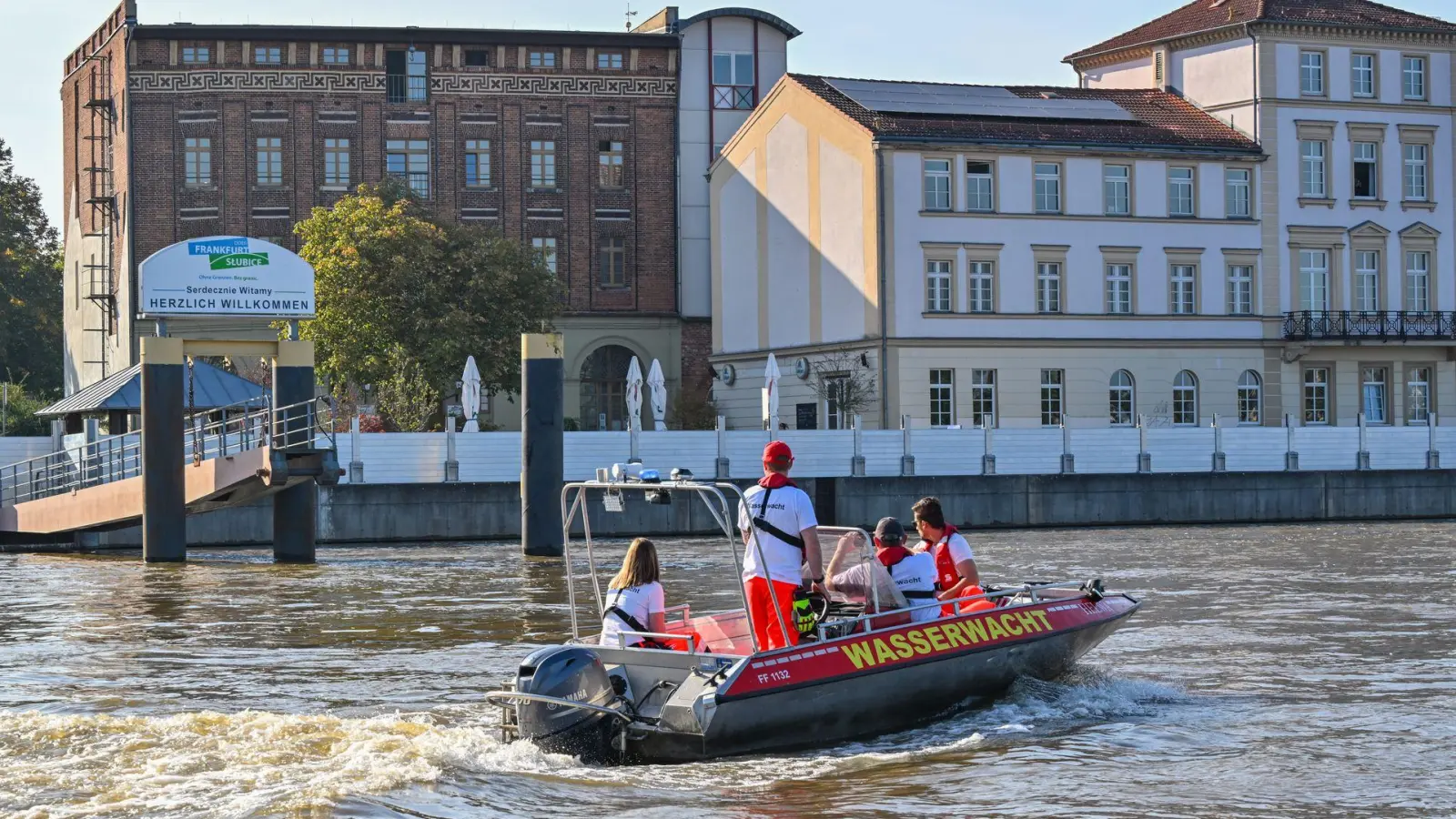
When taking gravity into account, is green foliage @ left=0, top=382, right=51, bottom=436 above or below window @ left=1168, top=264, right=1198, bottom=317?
below

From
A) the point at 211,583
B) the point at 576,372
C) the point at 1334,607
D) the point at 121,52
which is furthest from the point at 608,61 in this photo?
the point at 1334,607

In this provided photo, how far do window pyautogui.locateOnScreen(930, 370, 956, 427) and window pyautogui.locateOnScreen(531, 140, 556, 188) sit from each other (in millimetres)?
16914

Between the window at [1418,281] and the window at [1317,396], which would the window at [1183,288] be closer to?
the window at [1317,396]

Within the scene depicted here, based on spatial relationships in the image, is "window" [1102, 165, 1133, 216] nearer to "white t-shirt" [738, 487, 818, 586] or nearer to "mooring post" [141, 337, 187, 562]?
"mooring post" [141, 337, 187, 562]

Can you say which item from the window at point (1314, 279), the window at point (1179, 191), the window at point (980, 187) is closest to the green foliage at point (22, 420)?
the window at point (980, 187)

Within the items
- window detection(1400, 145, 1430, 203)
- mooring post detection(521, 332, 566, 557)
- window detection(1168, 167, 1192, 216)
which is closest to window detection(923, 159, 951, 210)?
window detection(1168, 167, 1192, 216)

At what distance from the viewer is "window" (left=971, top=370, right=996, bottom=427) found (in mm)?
52156

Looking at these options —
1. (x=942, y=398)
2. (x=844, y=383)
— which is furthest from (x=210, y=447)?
(x=942, y=398)

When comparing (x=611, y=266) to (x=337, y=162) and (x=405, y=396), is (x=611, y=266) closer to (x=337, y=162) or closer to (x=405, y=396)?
(x=337, y=162)

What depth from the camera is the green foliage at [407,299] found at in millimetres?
50188

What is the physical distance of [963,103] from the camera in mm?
54344

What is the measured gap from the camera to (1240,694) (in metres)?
16.0

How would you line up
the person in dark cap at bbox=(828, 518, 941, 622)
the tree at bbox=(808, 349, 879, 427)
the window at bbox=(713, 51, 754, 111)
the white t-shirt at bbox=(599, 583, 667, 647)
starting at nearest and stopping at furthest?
the white t-shirt at bbox=(599, 583, 667, 647) < the person in dark cap at bbox=(828, 518, 941, 622) < the tree at bbox=(808, 349, 879, 427) < the window at bbox=(713, 51, 754, 111)

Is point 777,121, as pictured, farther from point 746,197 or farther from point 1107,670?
point 1107,670
